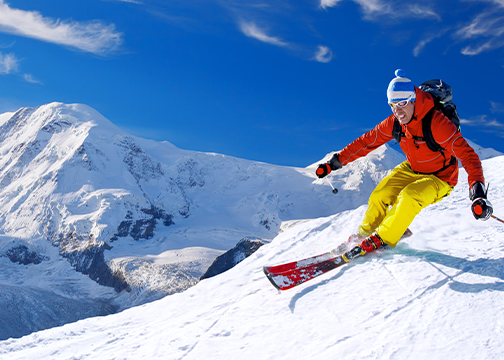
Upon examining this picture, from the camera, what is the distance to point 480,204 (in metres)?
3.91

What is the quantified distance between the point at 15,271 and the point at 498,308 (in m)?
128

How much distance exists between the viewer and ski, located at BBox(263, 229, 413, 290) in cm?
441

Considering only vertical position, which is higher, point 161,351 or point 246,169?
point 246,169

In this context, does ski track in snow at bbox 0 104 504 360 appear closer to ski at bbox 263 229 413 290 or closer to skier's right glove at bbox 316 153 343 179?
ski at bbox 263 229 413 290

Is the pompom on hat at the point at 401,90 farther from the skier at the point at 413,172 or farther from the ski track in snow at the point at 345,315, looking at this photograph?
the ski track in snow at the point at 345,315

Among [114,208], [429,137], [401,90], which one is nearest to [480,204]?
[429,137]

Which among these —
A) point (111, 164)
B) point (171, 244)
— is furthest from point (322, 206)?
point (111, 164)

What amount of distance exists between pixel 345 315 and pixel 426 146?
8.31 feet

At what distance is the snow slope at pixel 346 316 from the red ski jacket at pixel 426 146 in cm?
97

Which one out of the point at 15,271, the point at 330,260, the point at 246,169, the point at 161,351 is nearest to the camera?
the point at 161,351

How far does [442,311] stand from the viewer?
3.22 metres

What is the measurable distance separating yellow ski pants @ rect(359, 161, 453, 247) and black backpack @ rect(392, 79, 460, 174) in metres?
0.36

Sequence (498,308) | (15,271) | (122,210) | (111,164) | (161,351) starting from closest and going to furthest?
1. (498,308)
2. (161,351)
3. (15,271)
4. (122,210)
5. (111,164)

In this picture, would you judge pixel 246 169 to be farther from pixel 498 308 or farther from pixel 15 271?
pixel 498 308
